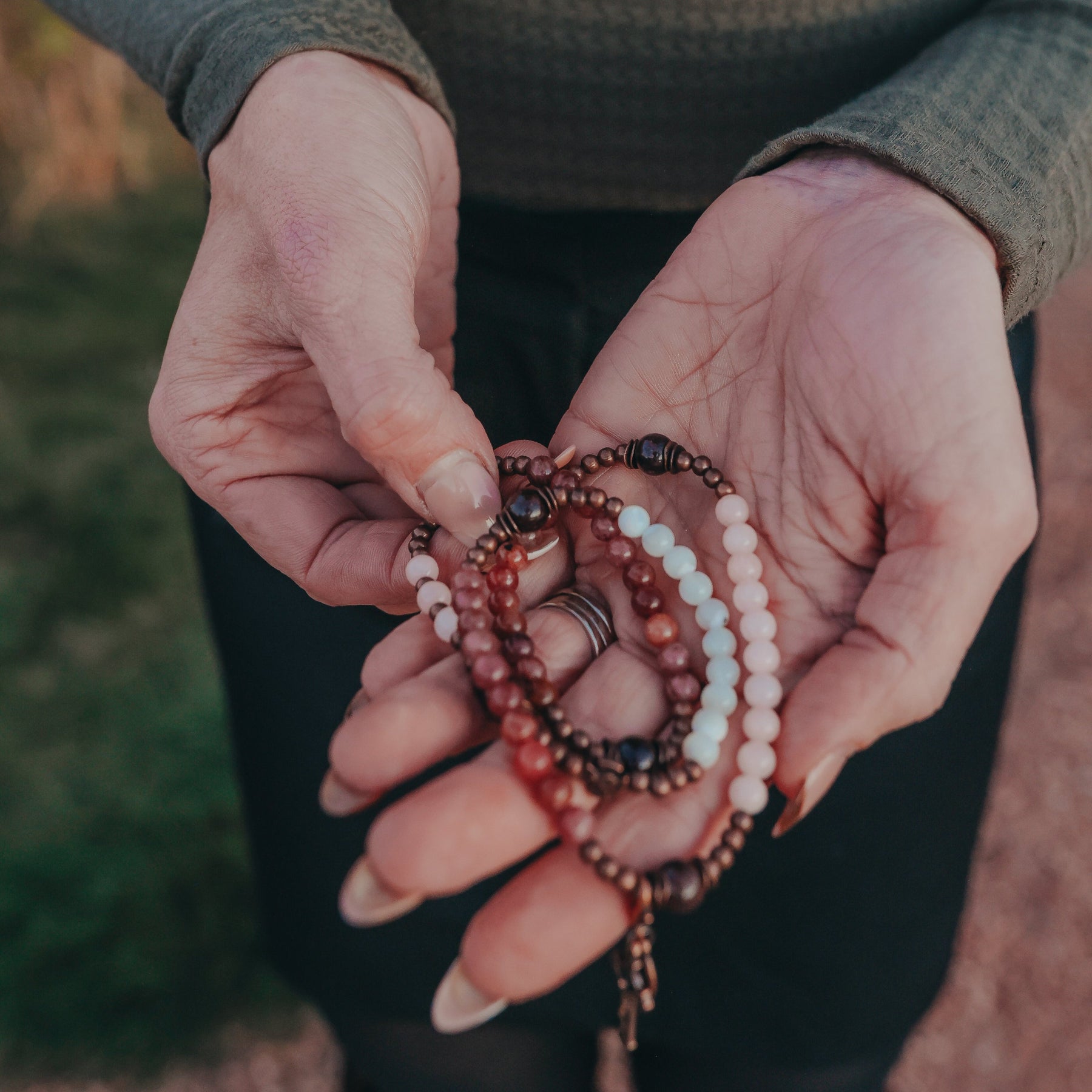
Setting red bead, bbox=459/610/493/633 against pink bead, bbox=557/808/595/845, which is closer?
pink bead, bbox=557/808/595/845

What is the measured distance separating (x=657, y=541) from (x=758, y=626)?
25cm

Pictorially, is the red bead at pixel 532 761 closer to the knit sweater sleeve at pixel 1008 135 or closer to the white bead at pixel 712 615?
the white bead at pixel 712 615

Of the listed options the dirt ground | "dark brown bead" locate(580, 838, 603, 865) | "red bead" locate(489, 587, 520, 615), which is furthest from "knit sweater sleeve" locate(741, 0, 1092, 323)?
the dirt ground

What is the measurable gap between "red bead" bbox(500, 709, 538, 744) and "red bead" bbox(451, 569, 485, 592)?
255mm

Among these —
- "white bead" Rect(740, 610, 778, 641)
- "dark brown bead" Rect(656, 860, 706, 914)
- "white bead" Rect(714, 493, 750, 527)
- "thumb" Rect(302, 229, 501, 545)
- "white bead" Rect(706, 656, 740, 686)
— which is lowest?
"dark brown bead" Rect(656, 860, 706, 914)

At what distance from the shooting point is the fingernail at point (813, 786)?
1247 millimetres

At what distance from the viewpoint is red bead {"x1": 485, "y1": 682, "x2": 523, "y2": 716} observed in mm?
1320

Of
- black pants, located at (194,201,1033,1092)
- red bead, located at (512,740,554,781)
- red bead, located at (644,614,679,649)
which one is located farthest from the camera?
black pants, located at (194,201,1033,1092)

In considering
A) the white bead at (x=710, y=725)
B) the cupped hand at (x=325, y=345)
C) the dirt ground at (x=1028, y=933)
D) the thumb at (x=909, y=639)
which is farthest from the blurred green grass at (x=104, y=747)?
the thumb at (x=909, y=639)

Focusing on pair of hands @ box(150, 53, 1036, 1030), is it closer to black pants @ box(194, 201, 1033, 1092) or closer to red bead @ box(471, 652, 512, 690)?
red bead @ box(471, 652, 512, 690)

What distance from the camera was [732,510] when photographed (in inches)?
59.7

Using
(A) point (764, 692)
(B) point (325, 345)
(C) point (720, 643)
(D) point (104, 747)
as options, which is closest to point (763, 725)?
(A) point (764, 692)

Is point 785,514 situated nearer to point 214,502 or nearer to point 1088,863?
point 214,502

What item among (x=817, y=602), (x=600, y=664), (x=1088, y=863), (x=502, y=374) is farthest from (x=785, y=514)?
(x=1088, y=863)
